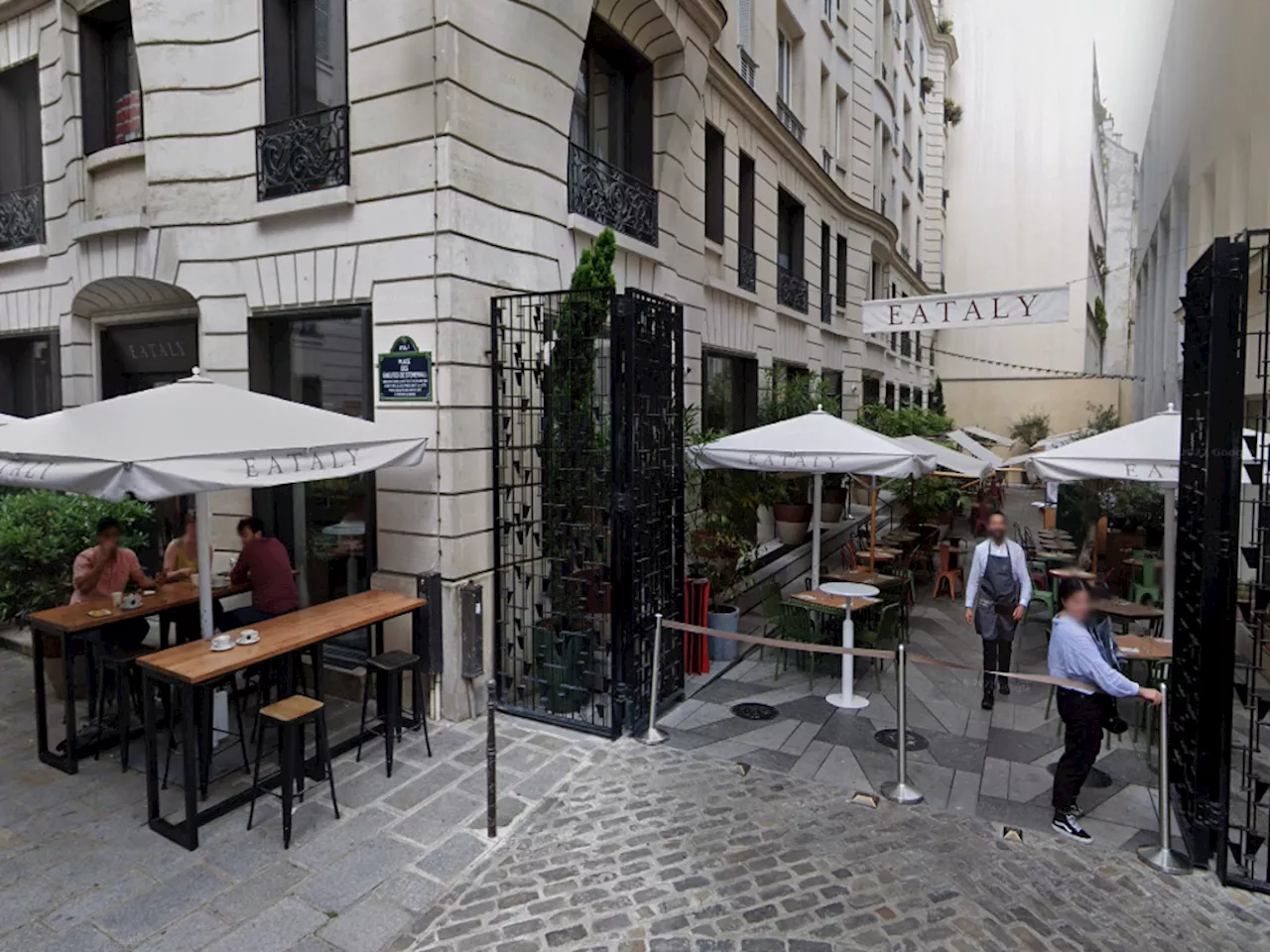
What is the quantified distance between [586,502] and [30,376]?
9058 millimetres

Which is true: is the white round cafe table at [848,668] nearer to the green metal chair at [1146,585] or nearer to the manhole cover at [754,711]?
the manhole cover at [754,711]

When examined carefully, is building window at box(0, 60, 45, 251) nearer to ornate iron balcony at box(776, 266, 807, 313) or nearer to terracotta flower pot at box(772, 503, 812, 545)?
ornate iron balcony at box(776, 266, 807, 313)

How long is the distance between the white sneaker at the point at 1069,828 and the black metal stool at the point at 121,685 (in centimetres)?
639

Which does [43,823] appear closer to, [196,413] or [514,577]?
[196,413]

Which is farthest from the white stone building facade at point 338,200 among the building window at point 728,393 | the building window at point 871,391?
the building window at point 871,391

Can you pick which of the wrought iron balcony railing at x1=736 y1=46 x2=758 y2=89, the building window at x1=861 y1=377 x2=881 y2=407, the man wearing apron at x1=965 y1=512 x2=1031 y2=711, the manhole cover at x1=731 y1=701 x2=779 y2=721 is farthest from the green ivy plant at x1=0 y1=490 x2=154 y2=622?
the building window at x1=861 y1=377 x2=881 y2=407

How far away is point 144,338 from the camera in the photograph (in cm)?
952

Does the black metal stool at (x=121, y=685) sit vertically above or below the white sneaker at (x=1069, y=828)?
A: above

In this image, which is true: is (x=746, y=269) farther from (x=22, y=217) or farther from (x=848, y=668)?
(x=22, y=217)

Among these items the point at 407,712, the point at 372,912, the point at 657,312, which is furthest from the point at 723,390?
the point at 372,912

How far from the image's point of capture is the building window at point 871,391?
2319 cm

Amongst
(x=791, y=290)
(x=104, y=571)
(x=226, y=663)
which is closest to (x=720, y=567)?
(x=226, y=663)

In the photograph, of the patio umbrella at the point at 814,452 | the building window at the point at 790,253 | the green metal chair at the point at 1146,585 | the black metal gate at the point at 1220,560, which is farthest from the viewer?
the building window at the point at 790,253

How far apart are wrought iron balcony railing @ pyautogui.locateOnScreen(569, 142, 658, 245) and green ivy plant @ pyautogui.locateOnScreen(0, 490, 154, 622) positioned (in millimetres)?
6105
